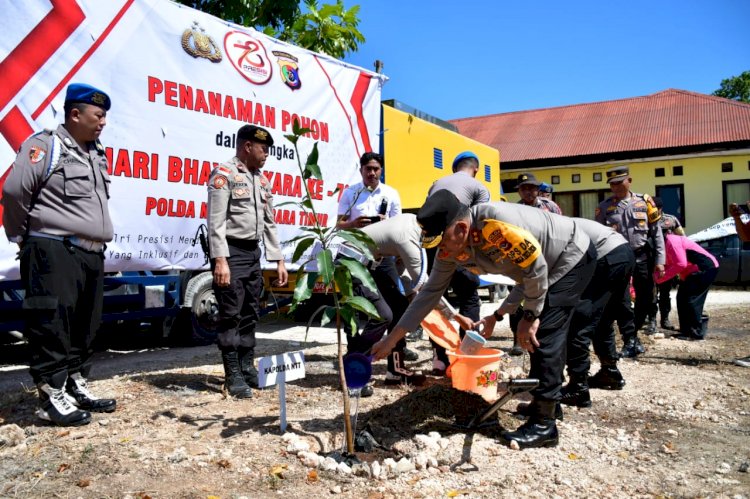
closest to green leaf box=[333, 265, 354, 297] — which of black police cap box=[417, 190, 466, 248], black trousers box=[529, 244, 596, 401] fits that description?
black police cap box=[417, 190, 466, 248]

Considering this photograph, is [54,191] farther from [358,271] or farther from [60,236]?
[358,271]

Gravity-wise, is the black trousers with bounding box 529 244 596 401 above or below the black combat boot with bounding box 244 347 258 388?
above

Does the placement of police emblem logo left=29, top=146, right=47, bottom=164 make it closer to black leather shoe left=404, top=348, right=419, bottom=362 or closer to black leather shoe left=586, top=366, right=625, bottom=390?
black leather shoe left=404, top=348, right=419, bottom=362

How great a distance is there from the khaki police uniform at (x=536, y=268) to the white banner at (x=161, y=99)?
8.75ft

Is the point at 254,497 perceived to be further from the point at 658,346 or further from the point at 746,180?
the point at 746,180

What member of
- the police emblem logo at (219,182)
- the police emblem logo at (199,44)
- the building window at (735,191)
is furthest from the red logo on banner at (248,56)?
the building window at (735,191)

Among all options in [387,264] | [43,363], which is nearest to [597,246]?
[387,264]

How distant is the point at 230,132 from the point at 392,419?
10.5 ft

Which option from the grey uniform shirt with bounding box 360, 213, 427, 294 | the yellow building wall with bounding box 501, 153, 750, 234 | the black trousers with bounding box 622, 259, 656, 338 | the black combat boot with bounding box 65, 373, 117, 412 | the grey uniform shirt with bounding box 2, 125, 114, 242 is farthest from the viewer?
the yellow building wall with bounding box 501, 153, 750, 234

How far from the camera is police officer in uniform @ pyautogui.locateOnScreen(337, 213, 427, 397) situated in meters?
4.30

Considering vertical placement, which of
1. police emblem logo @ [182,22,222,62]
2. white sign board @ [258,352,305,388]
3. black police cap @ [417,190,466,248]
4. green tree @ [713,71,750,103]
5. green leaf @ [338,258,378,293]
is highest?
A: green tree @ [713,71,750,103]

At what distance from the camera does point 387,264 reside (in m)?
4.70

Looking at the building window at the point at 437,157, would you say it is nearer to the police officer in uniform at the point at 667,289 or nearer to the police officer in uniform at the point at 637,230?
the police officer in uniform at the point at 637,230

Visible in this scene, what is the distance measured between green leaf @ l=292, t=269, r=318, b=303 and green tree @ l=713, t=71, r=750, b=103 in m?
39.0
